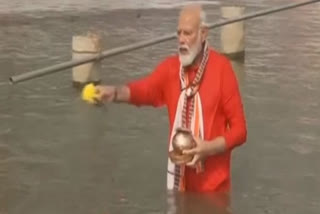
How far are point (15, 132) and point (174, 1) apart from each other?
11.1 m

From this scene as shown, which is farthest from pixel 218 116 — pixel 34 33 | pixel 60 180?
pixel 34 33

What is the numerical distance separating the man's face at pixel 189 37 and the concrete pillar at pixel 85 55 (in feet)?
17.4

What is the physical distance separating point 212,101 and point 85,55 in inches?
210

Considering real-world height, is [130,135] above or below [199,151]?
below

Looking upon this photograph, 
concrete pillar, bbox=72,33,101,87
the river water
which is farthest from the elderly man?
concrete pillar, bbox=72,33,101,87

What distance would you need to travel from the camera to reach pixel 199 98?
5.91 m

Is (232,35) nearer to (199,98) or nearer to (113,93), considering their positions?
(199,98)

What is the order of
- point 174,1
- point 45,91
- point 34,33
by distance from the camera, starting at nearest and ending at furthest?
point 45,91, point 34,33, point 174,1

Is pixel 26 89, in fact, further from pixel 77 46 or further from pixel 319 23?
pixel 319 23

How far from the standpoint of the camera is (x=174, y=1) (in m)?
20.0

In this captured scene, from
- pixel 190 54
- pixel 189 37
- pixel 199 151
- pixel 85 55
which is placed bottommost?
pixel 85 55

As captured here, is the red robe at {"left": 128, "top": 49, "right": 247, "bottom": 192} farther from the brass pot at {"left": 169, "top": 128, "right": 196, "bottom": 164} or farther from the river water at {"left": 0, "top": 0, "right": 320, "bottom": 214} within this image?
the river water at {"left": 0, "top": 0, "right": 320, "bottom": 214}

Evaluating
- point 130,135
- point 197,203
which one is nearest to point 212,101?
point 197,203

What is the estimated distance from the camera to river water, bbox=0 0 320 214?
7.38 metres
